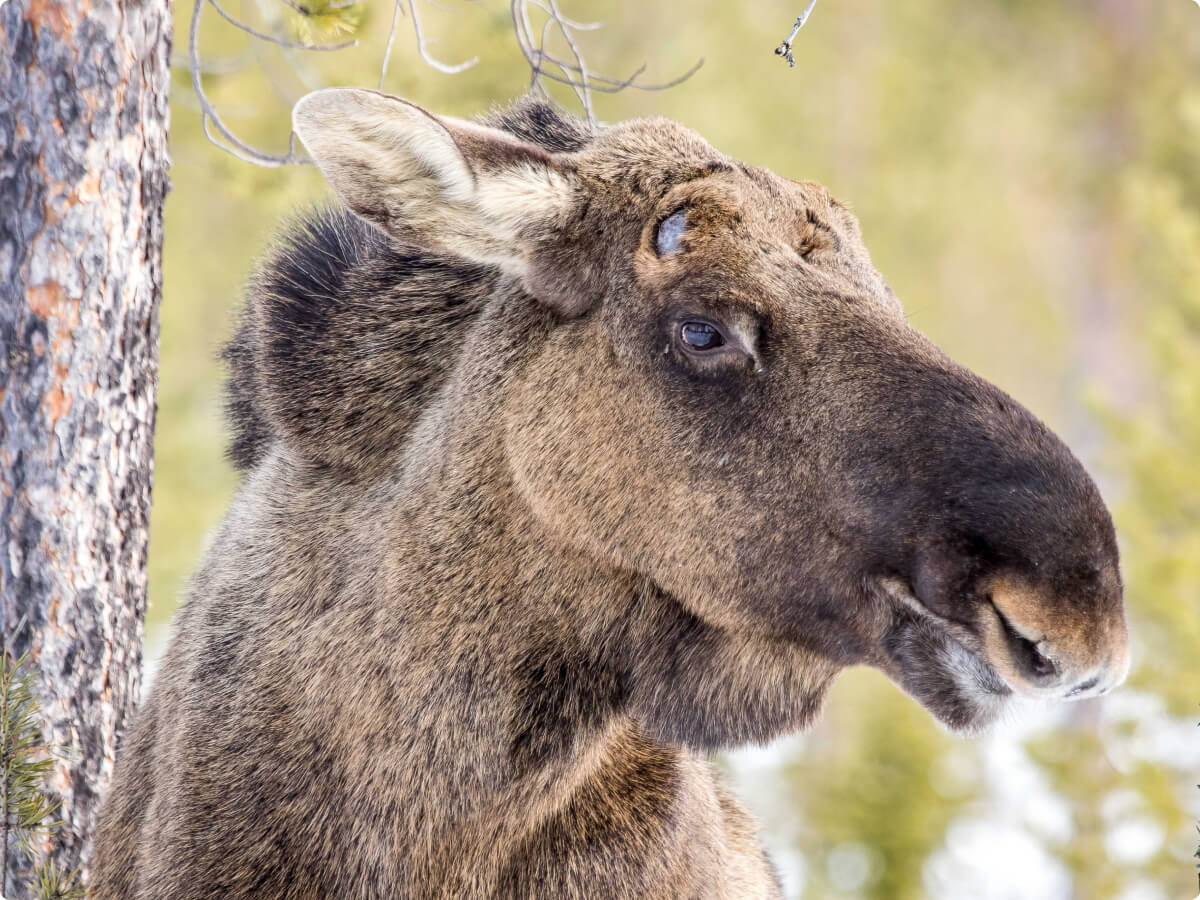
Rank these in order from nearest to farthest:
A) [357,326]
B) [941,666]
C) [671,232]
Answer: [941,666] < [671,232] < [357,326]

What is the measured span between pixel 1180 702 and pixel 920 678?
8788mm

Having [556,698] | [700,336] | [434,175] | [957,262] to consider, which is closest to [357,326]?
[434,175]

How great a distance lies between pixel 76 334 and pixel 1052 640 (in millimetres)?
3157

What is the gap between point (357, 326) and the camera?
3955 millimetres

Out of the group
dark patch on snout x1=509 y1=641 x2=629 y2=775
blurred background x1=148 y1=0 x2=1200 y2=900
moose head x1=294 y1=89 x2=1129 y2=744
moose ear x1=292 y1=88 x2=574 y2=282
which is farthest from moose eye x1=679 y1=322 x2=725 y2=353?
blurred background x1=148 y1=0 x2=1200 y2=900

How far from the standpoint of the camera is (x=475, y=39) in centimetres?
1294

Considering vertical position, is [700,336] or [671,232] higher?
[671,232]

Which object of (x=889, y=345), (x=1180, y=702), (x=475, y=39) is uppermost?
(x=889, y=345)

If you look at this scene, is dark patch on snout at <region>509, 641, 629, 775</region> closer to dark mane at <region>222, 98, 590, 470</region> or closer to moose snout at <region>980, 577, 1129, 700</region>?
dark mane at <region>222, 98, 590, 470</region>

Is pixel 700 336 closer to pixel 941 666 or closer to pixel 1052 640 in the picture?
pixel 941 666

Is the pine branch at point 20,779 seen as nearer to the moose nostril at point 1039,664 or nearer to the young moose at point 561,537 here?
the young moose at point 561,537

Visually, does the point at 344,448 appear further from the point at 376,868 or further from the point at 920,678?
the point at 920,678

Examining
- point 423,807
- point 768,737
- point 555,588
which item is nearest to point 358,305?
point 555,588

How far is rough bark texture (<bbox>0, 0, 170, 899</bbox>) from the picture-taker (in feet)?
12.8
